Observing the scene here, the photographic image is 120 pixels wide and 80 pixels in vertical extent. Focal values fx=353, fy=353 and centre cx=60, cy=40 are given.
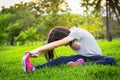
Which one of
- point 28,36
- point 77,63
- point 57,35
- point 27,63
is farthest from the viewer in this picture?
point 28,36

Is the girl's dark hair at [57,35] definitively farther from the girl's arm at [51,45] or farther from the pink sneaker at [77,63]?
the pink sneaker at [77,63]

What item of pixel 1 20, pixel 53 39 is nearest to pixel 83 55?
pixel 53 39

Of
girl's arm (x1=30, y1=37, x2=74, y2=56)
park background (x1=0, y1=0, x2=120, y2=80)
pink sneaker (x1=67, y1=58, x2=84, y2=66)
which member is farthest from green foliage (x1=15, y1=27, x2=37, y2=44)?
girl's arm (x1=30, y1=37, x2=74, y2=56)

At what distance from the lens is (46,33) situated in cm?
4578

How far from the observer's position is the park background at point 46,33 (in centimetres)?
493

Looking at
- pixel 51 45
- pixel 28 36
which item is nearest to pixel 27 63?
pixel 51 45

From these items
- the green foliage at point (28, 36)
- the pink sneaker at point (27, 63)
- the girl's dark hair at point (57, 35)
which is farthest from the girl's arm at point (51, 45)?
the green foliage at point (28, 36)

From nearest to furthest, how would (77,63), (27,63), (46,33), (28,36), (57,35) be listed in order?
(27,63) < (77,63) < (57,35) < (28,36) < (46,33)

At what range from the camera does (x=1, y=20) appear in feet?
66.9

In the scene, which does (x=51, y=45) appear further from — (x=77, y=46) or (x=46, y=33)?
(x=46, y=33)

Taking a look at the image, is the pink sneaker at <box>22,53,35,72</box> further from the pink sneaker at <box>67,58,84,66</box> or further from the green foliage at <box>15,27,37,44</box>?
the green foliage at <box>15,27,37,44</box>

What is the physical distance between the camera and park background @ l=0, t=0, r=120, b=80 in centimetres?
493

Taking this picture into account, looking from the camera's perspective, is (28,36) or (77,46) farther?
(28,36)

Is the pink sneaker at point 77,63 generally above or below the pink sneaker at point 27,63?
below
